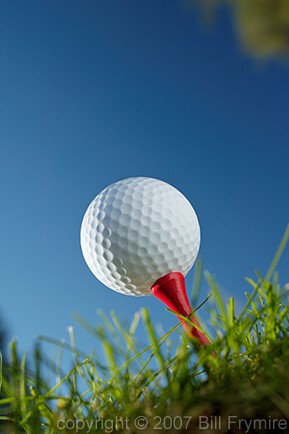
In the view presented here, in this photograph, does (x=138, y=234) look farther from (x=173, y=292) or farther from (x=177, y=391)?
(x=177, y=391)

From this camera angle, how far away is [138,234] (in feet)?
4.61

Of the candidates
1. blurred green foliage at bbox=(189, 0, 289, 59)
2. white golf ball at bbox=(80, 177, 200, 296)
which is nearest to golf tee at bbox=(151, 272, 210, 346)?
white golf ball at bbox=(80, 177, 200, 296)

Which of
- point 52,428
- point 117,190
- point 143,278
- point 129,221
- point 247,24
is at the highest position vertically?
point 247,24

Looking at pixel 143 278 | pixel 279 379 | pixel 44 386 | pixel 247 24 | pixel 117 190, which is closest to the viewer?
pixel 279 379

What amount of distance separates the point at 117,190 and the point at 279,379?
3.32ft

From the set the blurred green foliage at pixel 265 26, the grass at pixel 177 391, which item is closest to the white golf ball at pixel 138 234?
the grass at pixel 177 391

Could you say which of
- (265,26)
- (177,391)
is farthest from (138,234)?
(265,26)

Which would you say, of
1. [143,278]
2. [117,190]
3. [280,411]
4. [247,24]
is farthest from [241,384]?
[247,24]

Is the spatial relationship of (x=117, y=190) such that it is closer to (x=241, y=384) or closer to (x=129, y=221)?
(x=129, y=221)

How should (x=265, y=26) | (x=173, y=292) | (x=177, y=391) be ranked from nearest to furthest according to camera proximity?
(x=177, y=391), (x=173, y=292), (x=265, y=26)

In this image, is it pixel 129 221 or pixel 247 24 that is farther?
pixel 247 24

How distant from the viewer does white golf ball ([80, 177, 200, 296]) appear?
4.56 ft

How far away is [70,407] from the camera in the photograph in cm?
66

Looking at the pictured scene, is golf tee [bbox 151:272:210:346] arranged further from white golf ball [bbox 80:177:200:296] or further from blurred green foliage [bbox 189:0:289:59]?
blurred green foliage [bbox 189:0:289:59]
